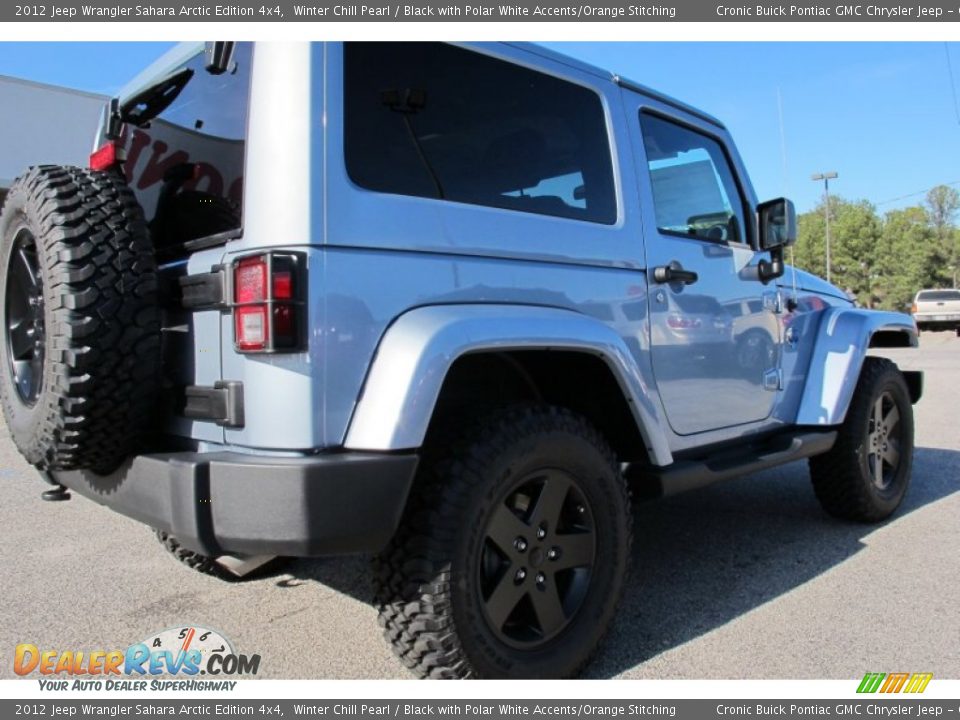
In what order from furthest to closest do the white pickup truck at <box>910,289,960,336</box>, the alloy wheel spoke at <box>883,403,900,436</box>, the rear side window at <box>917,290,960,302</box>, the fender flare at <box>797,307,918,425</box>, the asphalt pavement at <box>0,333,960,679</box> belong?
1. the rear side window at <box>917,290,960,302</box>
2. the white pickup truck at <box>910,289,960,336</box>
3. the alloy wheel spoke at <box>883,403,900,436</box>
4. the fender flare at <box>797,307,918,425</box>
5. the asphalt pavement at <box>0,333,960,679</box>

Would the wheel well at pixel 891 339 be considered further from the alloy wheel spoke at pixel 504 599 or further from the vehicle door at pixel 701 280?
the alloy wheel spoke at pixel 504 599

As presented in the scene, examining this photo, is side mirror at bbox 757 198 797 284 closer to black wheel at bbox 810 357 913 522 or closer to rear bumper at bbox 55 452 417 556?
black wheel at bbox 810 357 913 522

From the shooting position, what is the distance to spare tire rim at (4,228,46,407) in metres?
2.36

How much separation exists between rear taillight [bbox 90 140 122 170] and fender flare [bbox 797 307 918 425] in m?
3.39

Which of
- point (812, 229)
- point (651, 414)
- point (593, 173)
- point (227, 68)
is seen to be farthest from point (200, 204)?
point (812, 229)

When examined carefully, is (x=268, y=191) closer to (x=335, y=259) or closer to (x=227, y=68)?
(x=335, y=259)

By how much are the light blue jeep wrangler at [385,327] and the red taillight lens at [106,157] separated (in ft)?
0.06

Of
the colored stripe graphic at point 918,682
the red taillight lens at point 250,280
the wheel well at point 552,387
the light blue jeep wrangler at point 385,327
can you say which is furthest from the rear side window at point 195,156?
the colored stripe graphic at point 918,682

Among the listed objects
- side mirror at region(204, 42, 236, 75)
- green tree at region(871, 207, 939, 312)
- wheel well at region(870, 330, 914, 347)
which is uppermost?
green tree at region(871, 207, 939, 312)

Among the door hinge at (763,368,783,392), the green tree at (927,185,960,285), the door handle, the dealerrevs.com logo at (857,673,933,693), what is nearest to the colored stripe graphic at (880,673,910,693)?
the dealerrevs.com logo at (857,673,933,693)

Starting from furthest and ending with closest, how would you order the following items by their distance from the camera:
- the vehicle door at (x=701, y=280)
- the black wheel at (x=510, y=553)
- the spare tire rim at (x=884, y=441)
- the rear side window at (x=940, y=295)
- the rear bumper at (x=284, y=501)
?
the rear side window at (x=940, y=295), the spare tire rim at (x=884, y=441), the vehicle door at (x=701, y=280), the black wheel at (x=510, y=553), the rear bumper at (x=284, y=501)

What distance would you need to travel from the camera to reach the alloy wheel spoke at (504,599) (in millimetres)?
2236

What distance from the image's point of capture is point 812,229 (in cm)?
5391

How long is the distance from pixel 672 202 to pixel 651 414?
1.05 metres
